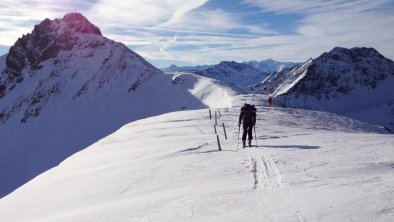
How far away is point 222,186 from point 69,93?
10954 centimetres

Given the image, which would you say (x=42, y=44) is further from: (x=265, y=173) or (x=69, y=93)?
(x=265, y=173)

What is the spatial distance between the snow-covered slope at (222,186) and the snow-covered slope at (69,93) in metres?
59.7

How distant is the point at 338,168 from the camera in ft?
38.0

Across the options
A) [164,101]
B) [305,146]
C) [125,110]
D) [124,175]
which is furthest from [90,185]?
[125,110]

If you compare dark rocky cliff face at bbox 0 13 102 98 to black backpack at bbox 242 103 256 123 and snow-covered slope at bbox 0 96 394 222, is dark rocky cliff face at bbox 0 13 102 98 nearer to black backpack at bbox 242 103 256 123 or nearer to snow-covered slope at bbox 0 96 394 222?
black backpack at bbox 242 103 256 123

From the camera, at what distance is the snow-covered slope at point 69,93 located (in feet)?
298

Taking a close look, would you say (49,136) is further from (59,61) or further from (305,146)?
(305,146)

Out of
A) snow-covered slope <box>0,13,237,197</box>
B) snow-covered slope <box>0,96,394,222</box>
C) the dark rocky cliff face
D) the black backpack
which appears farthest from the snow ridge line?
the dark rocky cliff face

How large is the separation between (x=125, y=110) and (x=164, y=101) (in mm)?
11910

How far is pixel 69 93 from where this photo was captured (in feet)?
374

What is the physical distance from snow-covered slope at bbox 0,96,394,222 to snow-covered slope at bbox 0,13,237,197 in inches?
2351

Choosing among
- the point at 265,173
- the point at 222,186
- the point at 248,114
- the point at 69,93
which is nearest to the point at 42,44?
the point at 69,93

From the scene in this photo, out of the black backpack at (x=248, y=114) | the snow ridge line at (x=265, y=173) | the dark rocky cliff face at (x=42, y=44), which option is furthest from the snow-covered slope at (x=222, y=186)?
the dark rocky cliff face at (x=42, y=44)

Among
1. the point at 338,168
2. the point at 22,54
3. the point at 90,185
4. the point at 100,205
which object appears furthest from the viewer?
the point at 22,54
